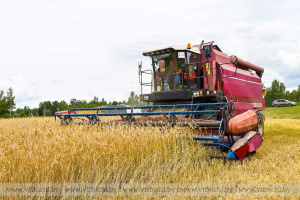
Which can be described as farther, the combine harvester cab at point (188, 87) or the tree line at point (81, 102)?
the tree line at point (81, 102)

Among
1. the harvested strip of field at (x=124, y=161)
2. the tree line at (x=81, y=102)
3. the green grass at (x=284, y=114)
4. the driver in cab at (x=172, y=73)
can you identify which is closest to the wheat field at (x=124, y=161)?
the harvested strip of field at (x=124, y=161)

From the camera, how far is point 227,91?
6730 millimetres

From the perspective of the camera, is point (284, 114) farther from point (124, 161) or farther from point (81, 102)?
point (81, 102)

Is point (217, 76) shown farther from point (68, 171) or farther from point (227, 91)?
point (68, 171)

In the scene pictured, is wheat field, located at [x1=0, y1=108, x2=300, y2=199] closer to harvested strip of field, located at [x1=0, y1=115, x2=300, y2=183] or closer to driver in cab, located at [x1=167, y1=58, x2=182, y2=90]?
harvested strip of field, located at [x1=0, y1=115, x2=300, y2=183]

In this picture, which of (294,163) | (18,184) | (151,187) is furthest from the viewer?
(294,163)

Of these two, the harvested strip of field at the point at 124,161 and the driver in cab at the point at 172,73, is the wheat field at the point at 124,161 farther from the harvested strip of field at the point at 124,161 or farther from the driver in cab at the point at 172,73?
the driver in cab at the point at 172,73

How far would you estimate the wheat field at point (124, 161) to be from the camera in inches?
103

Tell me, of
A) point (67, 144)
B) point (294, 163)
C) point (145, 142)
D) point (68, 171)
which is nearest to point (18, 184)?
point (68, 171)

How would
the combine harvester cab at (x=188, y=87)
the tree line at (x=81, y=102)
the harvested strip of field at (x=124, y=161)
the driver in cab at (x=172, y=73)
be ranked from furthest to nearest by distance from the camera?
the tree line at (x=81, y=102) < the driver in cab at (x=172, y=73) < the combine harvester cab at (x=188, y=87) < the harvested strip of field at (x=124, y=161)

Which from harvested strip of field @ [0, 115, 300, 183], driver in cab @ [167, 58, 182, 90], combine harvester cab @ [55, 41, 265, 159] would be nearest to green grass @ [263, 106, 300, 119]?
combine harvester cab @ [55, 41, 265, 159]

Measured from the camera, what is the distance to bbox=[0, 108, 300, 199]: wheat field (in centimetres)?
261

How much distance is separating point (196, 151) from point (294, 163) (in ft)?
5.08

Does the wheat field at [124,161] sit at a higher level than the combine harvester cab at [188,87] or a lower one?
lower
